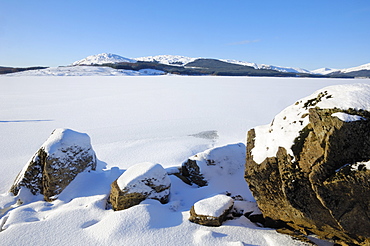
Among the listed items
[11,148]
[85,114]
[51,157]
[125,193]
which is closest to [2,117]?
[85,114]

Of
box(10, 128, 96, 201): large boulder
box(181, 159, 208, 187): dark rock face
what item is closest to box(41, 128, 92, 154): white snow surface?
box(10, 128, 96, 201): large boulder

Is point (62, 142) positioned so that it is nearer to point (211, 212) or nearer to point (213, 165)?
point (213, 165)

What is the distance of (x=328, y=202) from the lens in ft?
8.14

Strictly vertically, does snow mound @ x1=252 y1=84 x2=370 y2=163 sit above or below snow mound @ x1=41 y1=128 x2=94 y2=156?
above

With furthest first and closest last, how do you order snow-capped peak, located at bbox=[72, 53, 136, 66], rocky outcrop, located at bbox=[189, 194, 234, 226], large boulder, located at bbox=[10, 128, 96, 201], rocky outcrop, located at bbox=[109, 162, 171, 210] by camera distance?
snow-capped peak, located at bbox=[72, 53, 136, 66] < large boulder, located at bbox=[10, 128, 96, 201] < rocky outcrop, located at bbox=[109, 162, 171, 210] < rocky outcrop, located at bbox=[189, 194, 234, 226]

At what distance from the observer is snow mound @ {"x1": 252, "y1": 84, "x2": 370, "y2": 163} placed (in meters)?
2.58

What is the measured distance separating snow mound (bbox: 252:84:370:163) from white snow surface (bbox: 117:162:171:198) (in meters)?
1.64

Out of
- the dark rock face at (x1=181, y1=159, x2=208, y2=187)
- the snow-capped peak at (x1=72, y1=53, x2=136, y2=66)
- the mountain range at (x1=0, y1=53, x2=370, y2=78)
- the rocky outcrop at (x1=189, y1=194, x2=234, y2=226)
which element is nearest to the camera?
the rocky outcrop at (x1=189, y1=194, x2=234, y2=226)

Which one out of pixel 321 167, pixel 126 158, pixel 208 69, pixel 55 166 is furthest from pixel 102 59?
pixel 321 167

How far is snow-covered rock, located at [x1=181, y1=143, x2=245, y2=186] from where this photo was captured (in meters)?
4.71

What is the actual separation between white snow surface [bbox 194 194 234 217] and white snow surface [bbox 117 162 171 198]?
2.87ft

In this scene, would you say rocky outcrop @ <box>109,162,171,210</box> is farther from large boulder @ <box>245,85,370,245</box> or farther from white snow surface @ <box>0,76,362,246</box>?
large boulder @ <box>245,85,370,245</box>

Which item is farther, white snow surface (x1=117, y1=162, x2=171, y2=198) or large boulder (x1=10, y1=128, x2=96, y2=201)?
large boulder (x1=10, y1=128, x2=96, y2=201)

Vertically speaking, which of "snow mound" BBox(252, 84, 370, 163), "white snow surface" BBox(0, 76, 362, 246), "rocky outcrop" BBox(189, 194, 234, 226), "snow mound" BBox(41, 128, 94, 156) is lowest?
"white snow surface" BBox(0, 76, 362, 246)
